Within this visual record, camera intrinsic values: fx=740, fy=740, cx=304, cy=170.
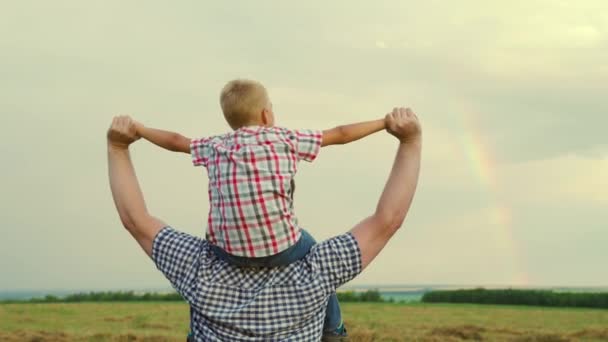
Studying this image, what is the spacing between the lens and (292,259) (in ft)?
8.56

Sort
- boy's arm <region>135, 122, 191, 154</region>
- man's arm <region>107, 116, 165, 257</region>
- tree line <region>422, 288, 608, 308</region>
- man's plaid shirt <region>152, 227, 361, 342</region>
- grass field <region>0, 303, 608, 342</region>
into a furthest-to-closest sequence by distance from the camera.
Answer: tree line <region>422, 288, 608, 308</region>
grass field <region>0, 303, 608, 342</region>
man's arm <region>107, 116, 165, 257</region>
boy's arm <region>135, 122, 191, 154</region>
man's plaid shirt <region>152, 227, 361, 342</region>

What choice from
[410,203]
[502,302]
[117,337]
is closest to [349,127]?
[410,203]

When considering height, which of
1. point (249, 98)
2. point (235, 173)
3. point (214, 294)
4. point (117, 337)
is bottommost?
point (117, 337)

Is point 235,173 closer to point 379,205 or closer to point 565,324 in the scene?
point 379,205

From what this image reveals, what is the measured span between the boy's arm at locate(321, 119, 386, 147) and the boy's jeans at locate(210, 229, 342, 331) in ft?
1.15

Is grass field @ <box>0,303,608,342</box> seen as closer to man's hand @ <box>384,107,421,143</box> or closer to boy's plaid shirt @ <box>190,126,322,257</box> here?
Answer: man's hand @ <box>384,107,421,143</box>

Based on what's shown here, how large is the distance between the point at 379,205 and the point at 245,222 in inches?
21.3

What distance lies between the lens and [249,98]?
2584mm

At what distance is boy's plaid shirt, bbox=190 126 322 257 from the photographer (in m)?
2.49

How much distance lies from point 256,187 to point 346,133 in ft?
1.32

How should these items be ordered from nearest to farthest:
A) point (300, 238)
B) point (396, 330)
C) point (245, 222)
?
point (245, 222) < point (300, 238) < point (396, 330)

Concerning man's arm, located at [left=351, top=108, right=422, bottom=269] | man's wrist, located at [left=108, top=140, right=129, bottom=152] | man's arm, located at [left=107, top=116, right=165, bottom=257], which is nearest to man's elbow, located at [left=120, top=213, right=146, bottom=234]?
man's arm, located at [left=107, top=116, right=165, bottom=257]

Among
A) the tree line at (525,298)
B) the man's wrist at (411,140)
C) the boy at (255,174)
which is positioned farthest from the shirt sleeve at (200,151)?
the tree line at (525,298)

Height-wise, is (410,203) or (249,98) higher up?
(249,98)
